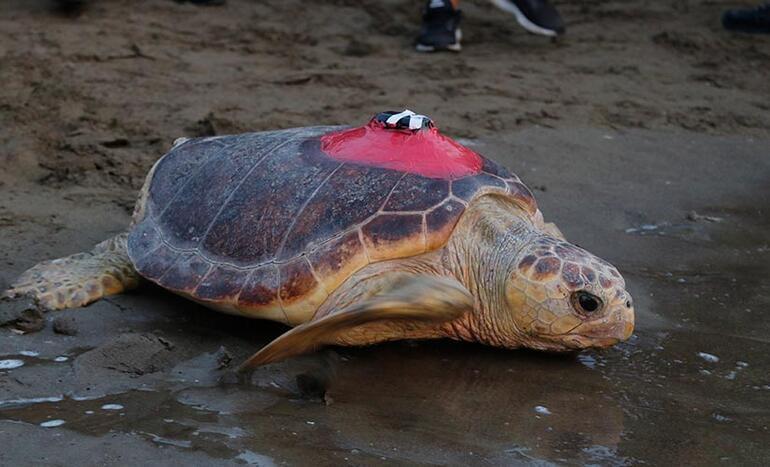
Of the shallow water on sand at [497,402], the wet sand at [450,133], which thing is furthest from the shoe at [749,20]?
the shallow water on sand at [497,402]

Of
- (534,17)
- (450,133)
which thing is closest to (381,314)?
(450,133)

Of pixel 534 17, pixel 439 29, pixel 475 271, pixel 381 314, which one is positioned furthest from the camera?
pixel 534 17

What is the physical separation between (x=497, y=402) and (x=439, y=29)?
334 centimetres

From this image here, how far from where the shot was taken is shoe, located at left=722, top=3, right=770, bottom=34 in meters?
5.75

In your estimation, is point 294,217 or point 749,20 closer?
point 294,217

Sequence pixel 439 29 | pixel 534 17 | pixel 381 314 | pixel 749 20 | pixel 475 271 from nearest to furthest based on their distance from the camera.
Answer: pixel 381 314 → pixel 475 271 → pixel 439 29 → pixel 534 17 → pixel 749 20

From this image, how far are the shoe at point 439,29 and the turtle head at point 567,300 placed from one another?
297cm

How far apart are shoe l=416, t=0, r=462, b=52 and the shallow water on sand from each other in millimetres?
2433

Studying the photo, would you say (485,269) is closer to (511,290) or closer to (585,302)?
(511,290)

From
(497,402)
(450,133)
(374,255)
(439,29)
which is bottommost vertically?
(497,402)

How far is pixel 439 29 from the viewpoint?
17.7ft

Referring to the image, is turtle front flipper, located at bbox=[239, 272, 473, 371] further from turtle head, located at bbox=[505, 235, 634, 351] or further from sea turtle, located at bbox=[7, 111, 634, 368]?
turtle head, located at bbox=[505, 235, 634, 351]

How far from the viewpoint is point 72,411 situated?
216 centimetres

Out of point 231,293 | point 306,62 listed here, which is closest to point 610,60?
point 306,62
